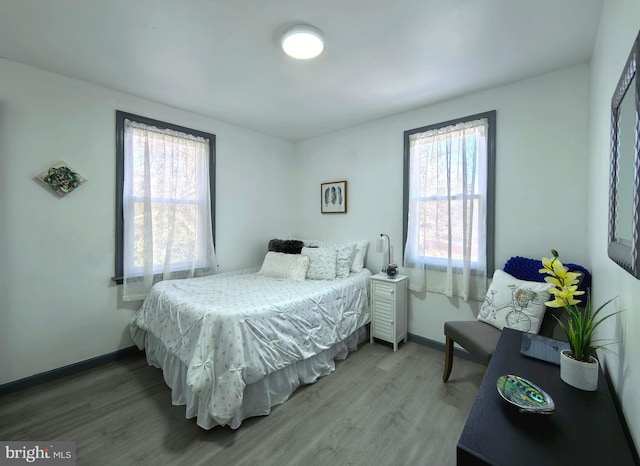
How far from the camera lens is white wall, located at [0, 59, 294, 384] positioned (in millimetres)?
2135

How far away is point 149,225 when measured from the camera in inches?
108

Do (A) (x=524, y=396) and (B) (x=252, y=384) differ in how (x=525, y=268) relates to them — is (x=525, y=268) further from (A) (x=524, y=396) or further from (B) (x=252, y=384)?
(B) (x=252, y=384)

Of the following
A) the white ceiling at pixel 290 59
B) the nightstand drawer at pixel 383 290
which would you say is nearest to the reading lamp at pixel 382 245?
the nightstand drawer at pixel 383 290

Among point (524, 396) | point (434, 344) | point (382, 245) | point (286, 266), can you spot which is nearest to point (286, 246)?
point (286, 266)

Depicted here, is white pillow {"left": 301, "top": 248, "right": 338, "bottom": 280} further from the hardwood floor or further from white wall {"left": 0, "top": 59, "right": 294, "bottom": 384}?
white wall {"left": 0, "top": 59, "right": 294, "bottom": 384}

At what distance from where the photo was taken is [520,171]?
7.86ft

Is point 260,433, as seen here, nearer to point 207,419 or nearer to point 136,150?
point 207,419

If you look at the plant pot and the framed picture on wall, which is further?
the framed picture on wall

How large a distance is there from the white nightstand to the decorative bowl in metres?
1.76

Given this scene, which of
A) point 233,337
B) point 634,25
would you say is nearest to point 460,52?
point 634,25

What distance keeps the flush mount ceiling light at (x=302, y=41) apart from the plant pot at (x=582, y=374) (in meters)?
2.17

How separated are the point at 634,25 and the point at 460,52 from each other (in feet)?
4.05

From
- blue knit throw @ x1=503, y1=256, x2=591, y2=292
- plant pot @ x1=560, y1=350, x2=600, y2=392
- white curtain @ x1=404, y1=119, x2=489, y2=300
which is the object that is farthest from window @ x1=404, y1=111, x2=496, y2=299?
plant pot @ x1=560, y1=350, x2=600, y2=392

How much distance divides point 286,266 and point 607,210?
259cm
